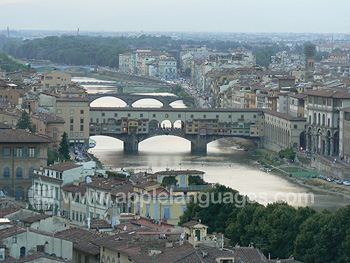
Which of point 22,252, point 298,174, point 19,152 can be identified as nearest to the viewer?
point 22,252

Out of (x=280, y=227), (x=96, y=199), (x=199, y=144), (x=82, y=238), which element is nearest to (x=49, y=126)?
(x=199, y=144)

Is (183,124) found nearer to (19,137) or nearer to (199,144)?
(199,144)

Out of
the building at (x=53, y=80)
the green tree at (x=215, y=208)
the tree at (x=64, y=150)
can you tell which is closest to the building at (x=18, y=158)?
the tree at (x=64, y=150)

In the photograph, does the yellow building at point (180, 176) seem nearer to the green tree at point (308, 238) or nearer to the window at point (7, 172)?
the green tree at point (308, 238)

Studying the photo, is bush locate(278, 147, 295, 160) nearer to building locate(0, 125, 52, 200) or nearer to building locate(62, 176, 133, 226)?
building locate(0, 125, 52, 200)

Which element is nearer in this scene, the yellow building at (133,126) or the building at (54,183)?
the building at (54,183)

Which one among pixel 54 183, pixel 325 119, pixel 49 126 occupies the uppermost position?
pixel 54 183
